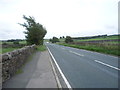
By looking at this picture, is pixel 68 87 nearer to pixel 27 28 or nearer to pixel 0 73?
pixel 0 73

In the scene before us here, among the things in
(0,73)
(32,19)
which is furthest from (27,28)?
(0,73)

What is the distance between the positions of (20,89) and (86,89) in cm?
252

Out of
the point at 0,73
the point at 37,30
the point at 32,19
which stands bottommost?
the point at 0,73

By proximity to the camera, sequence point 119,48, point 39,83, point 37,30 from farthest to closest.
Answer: point 37,30 < point 119,48 < point 39,83

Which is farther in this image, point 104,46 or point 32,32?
point 32,32

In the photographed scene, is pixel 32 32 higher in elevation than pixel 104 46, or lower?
higher

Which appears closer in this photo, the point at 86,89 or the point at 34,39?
the point at 86,89

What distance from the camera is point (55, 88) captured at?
15.3ft

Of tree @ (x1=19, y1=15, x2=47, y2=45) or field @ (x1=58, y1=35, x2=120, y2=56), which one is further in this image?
tree @ (x1=19, y1=15, x2=47, y2=45)

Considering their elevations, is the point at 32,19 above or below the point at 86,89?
above

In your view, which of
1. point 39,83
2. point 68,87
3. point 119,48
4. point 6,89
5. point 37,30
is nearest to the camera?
point 6,89

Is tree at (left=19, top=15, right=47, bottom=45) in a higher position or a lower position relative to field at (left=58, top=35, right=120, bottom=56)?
higher

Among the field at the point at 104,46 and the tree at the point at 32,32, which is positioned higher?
the tree at the point at 32,32

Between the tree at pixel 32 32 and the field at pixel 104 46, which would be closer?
the field at pixel 104 46
